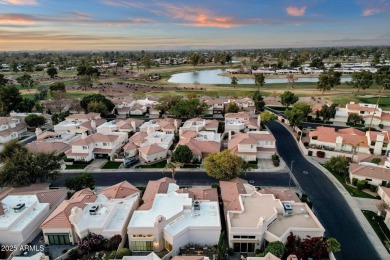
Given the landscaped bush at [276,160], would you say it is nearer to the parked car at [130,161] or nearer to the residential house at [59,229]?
the parked car at [130,161]

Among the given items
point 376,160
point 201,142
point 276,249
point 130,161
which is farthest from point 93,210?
point 376,160

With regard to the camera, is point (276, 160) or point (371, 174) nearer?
point (371, 174)

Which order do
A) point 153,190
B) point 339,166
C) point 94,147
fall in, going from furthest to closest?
point 94,147, point 339,166, point 153,190

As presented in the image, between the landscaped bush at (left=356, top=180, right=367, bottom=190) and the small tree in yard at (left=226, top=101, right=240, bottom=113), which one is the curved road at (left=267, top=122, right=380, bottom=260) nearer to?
the landscaped bush at (left=356, top=180, right=367, bottom=190)

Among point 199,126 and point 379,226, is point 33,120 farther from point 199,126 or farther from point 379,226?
point 379,226

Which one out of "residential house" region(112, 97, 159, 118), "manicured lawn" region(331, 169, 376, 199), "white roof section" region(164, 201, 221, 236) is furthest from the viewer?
"residential house" region(112, 97, 159, 118)

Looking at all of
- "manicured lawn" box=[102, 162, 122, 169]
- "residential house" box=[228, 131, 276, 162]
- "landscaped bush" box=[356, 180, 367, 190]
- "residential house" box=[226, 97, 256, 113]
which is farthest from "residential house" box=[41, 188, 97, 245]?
"residential house" box=[226, 97, 256, 113]

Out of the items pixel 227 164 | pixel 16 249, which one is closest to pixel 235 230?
pixel 227 164
